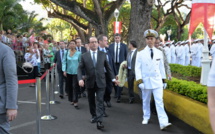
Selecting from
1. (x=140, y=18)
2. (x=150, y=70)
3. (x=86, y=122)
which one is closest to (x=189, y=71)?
(x=140, y=18)

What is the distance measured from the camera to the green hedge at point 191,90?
6281mm

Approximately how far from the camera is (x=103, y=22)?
63.2ft

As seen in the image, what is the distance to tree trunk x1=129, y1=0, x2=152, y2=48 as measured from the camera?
12.7 metres

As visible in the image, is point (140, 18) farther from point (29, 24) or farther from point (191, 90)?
point (29, 24)

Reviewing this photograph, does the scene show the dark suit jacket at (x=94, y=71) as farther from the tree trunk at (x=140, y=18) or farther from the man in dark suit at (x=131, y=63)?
the tree trunk at (x=140, y=18)

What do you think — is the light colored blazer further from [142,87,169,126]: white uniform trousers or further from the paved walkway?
[142,87,169,126]: white uniform trousers

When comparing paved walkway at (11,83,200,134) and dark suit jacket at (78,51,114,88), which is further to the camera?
dark suit jacket at (78,51,114,88)

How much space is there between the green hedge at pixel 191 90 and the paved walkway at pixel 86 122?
657mm

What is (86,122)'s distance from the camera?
664 cm

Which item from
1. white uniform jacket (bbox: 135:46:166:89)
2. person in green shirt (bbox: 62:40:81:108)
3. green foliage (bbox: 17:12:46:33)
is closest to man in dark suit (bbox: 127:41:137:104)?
person in green shirt (bbox: 62:40:81:108)

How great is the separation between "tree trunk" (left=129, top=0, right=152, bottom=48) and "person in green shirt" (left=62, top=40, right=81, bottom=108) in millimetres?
4888

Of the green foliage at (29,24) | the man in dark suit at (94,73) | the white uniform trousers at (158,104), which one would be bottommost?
the white uniform trousers at (158,104)

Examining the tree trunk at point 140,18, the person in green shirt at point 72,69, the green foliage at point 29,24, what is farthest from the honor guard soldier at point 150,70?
the green foliage at point 29,24

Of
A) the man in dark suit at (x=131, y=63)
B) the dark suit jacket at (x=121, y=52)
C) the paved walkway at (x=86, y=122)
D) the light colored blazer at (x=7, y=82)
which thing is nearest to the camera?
the light colored blazer at (x=7, y=82)
